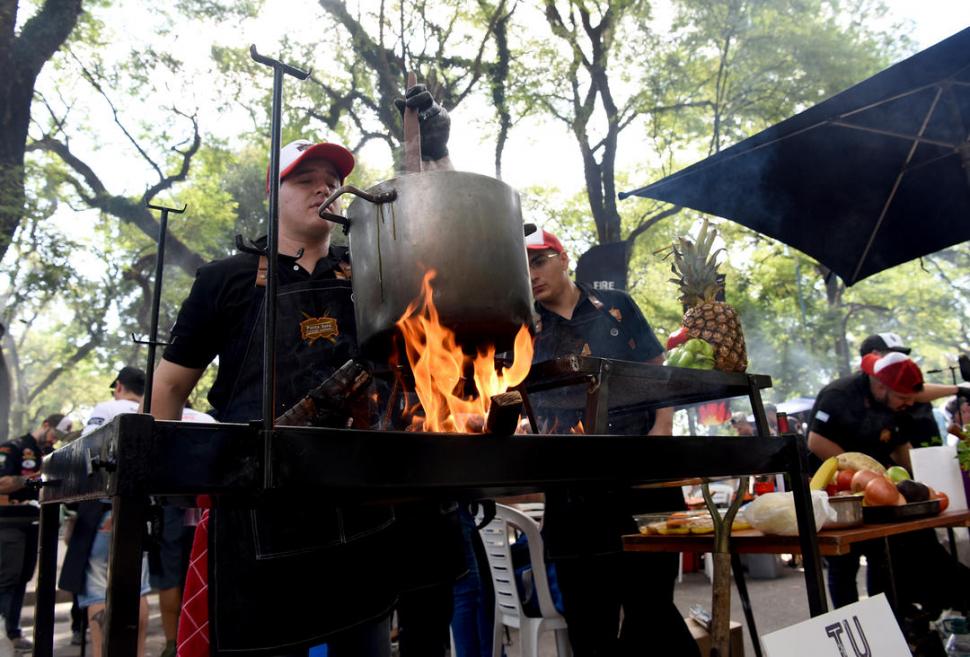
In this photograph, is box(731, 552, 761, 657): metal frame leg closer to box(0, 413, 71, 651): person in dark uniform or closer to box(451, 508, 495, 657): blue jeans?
box(451, 508, 495, 657): blue jeans

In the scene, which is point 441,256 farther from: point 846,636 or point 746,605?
point 746,605

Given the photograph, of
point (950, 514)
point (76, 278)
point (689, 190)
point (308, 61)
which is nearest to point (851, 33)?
point (308, 61)

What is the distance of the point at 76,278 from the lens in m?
15.0

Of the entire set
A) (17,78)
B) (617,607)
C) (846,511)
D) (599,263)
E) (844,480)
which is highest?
(17,78)

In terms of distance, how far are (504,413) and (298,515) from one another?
84cm

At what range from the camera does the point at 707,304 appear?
292cm

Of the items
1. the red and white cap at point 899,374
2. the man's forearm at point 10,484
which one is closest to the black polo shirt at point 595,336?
the red and white cap at point 899,374

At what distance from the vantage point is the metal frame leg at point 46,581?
1.86 m

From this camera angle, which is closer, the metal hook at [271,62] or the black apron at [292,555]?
the metal hook at [271,62]

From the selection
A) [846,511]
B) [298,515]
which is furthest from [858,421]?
[298,515]

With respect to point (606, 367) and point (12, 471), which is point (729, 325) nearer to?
point (606, 367)

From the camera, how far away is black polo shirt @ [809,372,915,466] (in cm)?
482

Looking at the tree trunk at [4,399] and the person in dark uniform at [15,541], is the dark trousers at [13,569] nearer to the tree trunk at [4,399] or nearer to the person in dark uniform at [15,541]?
the person in dark uniform at [15,541]

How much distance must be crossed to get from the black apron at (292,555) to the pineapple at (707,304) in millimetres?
1450
